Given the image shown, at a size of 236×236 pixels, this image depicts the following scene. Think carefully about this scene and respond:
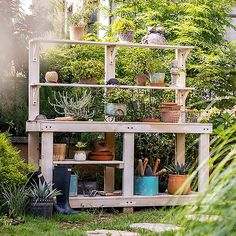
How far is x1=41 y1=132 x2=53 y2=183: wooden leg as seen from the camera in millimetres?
6438

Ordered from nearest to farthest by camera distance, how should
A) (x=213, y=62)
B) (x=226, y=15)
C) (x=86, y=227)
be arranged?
1. (x=86, y=227)
2. (x=213, y=62)
3. (x=226, y=15)

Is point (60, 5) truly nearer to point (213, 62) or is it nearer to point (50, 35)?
point (50, 35)

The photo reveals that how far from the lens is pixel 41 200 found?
5.99 meters

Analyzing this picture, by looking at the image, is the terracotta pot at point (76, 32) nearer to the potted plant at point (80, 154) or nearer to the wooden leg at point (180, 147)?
the potted plant at point (80, 154)

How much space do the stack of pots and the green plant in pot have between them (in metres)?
0.31

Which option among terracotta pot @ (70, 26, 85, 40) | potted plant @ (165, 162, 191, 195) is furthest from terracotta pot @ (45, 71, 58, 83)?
potted plant @ (165, 162, 191, 195)

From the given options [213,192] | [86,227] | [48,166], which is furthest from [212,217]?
[48,166]

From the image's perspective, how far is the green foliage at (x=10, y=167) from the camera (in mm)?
6059

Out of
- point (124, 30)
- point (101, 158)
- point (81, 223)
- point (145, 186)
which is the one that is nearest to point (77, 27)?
point (124, 30)

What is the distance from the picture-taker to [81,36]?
24.1 feet

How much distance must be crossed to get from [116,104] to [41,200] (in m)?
1.51

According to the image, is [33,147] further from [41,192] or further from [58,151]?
[41,192]

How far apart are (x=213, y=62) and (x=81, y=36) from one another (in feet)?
7.15

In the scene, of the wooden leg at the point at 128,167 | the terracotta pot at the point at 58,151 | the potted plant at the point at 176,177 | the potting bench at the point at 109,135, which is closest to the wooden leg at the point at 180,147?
the potting bench at the point at 109,135
